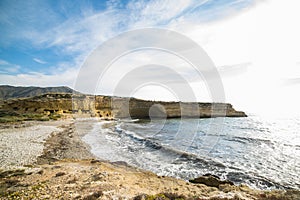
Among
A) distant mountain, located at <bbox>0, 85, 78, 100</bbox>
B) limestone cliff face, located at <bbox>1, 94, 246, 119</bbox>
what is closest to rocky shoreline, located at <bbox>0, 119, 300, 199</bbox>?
limestone cliff face, located at <bbox>1, 94, 246, 119</bbox>

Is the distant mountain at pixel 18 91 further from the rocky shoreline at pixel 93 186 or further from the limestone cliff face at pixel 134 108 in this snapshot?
the rocky shoreline at pixel 93 186

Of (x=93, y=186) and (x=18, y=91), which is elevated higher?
(x=18, y=91)

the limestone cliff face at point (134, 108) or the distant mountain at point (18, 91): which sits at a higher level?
the distant mountain at point (18, 91)

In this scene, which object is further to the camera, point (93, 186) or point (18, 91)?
point (18, 91)

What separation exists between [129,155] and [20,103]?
130 feet

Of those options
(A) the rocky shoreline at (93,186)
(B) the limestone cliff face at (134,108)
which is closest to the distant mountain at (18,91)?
(B) the limestone cliff face at (134,108)

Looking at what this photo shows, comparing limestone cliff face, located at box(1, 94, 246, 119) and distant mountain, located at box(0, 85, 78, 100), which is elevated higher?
distant mountain, located at box(0, 85, 78, 100)

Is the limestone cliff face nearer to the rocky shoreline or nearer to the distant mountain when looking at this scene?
the rocky shoreline

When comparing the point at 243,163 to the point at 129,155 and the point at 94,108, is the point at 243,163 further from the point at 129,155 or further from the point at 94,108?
the point at 94,108

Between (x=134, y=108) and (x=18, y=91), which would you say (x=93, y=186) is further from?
(x=18, y=91)

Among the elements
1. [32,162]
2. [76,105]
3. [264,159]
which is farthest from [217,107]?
[32,162]

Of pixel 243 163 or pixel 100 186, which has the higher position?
pixel 100 186

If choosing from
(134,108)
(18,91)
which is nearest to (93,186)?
(134,108)

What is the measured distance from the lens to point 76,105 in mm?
53875
